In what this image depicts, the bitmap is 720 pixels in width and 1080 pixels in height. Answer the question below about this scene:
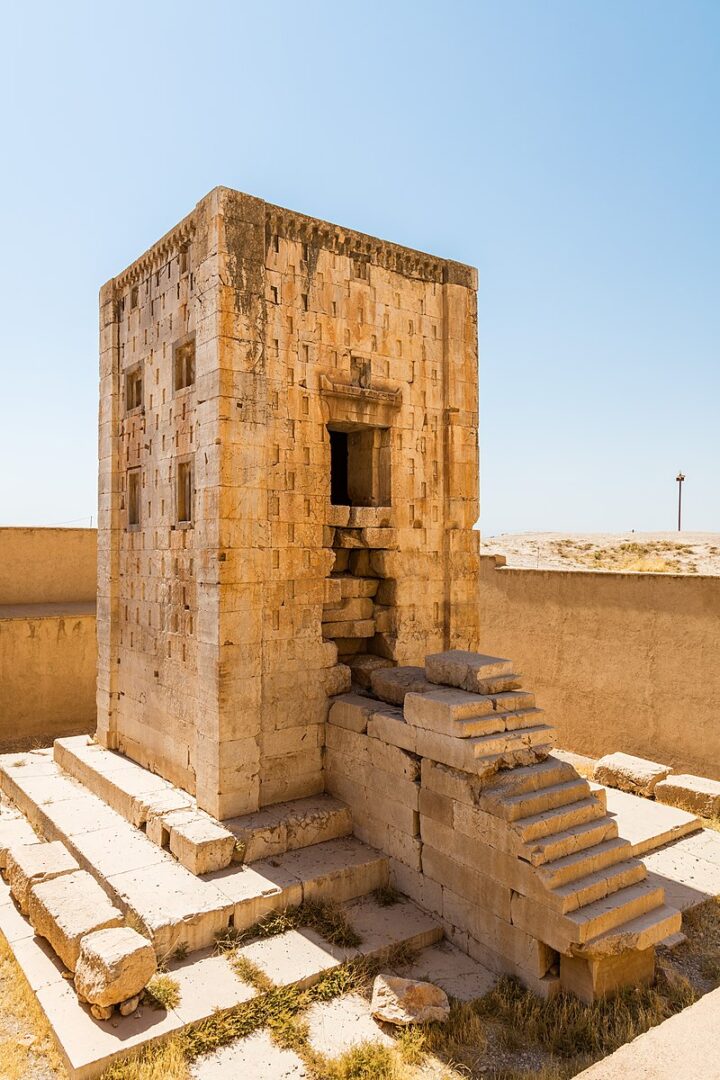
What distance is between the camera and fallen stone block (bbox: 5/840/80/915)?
21.3 ft

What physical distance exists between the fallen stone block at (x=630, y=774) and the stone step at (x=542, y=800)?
3.86m

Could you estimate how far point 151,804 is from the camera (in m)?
7.70

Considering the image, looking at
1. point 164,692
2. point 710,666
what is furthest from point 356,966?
point 710,666

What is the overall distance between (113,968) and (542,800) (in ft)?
11.7

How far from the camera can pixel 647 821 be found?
340 inches

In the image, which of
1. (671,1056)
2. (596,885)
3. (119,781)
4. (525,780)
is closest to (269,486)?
(525,780)

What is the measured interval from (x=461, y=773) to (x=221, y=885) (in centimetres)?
243

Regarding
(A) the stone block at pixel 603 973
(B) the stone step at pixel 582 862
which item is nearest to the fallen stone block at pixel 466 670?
(B) the stone step at pixel 582 862

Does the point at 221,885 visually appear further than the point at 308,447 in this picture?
No

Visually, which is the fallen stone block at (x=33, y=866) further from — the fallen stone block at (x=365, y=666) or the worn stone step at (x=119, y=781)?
the fallen stone block at (x=365, y=666)

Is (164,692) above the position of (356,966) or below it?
above

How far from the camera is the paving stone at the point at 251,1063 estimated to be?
4.70 meters

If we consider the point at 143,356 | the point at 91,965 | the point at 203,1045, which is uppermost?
the point at 143,356

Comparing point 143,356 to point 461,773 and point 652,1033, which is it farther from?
point 652,1033
